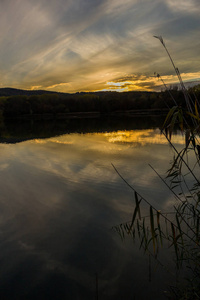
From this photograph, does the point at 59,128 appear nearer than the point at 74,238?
No

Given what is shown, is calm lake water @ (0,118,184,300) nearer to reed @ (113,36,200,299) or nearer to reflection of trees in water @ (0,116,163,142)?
reed @ (113,36,200,299)

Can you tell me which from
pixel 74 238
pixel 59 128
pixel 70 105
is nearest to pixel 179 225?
pixel 74 238

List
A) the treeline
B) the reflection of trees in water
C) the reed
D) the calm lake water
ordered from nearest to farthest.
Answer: the reed < the calm lake water < the reflection of trees in water < the treeline

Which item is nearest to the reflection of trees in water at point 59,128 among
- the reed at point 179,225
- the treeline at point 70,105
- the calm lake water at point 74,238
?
the calm lake water at point 74,238

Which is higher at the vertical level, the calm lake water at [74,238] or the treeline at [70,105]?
the treeline at [70,105]

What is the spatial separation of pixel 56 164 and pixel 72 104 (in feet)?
301

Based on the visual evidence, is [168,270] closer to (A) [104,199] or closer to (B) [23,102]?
(A) [104,199]

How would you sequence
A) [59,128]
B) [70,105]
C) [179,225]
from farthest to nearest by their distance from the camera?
[70,105]
[59,128]
[179,225]

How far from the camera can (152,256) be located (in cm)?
407

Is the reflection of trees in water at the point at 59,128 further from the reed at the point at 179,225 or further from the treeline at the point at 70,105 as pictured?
the treeline at the point at 70,105

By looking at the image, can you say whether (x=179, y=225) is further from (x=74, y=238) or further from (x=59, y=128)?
(x=59, y=128)

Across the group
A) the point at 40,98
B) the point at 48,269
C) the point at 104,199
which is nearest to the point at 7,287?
the point at 48,269

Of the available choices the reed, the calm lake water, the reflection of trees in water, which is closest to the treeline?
the reflection of trees in water

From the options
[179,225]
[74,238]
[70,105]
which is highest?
[70,105]
